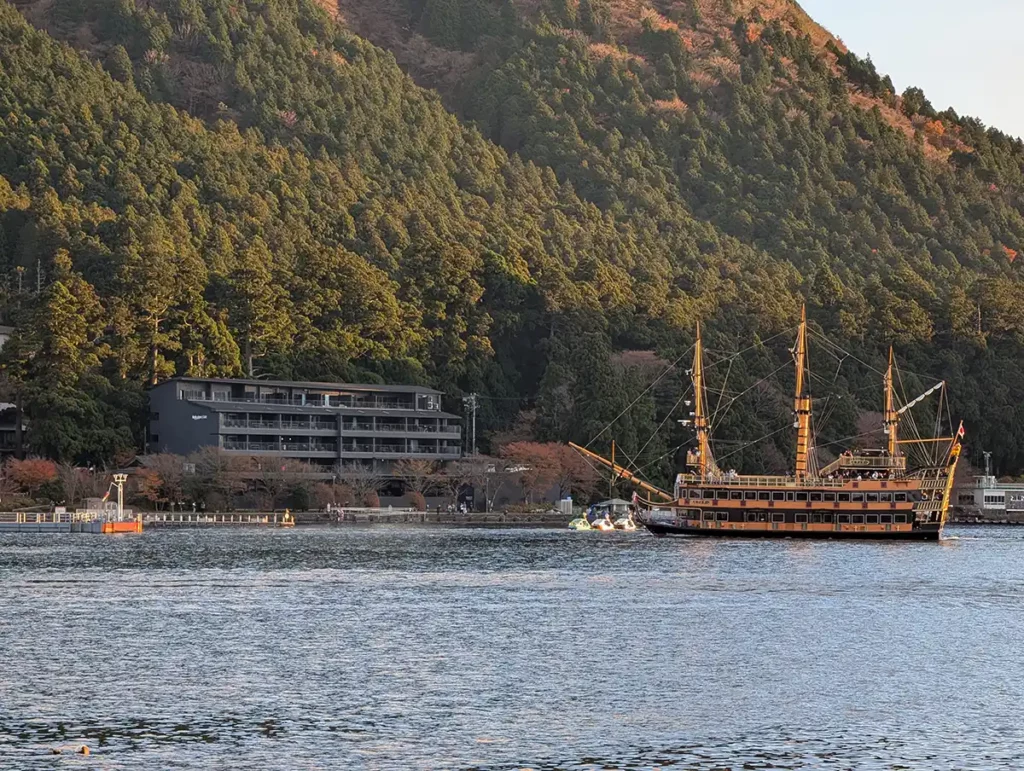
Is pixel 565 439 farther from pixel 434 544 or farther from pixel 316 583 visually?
pixel 316 583

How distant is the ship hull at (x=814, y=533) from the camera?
102 m

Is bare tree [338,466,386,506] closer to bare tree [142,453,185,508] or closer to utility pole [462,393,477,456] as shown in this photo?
utility pole [462,393,477,456]

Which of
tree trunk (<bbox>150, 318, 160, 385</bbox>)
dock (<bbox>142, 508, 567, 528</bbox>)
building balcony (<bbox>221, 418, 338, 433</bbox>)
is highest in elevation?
tree trunk (<bbox>150, 318, 160, 385</bbox>)

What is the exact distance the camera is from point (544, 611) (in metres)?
55.5

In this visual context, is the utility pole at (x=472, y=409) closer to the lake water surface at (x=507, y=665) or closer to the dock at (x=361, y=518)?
the dock at (x=361, y=518)

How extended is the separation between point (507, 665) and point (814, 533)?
6376 cm

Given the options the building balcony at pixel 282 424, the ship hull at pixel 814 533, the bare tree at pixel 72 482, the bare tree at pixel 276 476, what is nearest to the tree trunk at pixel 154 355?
the building balcony at pixel 282 424

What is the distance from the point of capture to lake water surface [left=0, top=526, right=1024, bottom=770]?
31.8 m

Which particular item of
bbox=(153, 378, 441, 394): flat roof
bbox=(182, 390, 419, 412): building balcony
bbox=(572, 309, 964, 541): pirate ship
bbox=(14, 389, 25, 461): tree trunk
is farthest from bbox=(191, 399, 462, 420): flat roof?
bbox=(572, 309, 964, 541): pirate ship

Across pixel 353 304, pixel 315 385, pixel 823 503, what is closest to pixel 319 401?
pixel 315 385

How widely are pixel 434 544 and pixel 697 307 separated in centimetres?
6521

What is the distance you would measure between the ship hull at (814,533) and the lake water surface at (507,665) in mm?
25625

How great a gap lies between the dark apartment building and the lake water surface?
47.1m

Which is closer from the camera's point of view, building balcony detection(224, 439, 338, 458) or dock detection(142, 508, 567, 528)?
dock detection(142, 508, 567, 528)
